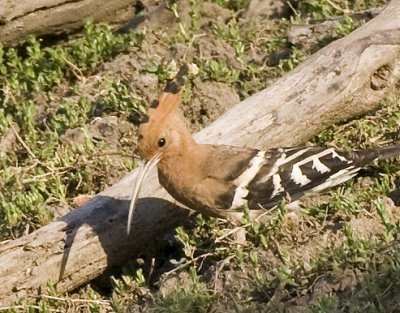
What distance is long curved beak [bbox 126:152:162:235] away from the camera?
16.2ft

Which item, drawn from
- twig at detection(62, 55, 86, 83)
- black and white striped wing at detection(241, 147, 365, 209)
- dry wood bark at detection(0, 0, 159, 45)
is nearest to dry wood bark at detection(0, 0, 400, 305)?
black and white striped wing at detection(241, 147, 365, 209)

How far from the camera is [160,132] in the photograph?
511 cm

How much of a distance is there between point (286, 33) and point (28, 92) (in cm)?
166

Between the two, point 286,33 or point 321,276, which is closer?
point 321,276

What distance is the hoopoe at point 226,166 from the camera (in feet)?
16.8

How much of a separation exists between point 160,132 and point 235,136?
22.5 inches

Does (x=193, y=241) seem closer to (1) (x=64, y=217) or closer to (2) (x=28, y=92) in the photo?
(1) (x=64, y=217)

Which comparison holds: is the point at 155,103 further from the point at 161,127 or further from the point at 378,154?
the point at 378,154

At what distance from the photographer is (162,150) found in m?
5.14

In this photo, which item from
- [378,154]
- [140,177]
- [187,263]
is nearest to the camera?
[187,263]

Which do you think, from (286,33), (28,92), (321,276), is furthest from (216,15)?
(321,276)

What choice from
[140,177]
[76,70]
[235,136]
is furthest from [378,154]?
[76,70]

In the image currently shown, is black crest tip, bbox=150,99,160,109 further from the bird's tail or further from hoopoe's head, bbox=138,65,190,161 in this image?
the bird's tail

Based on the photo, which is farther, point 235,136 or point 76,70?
point 76,70
